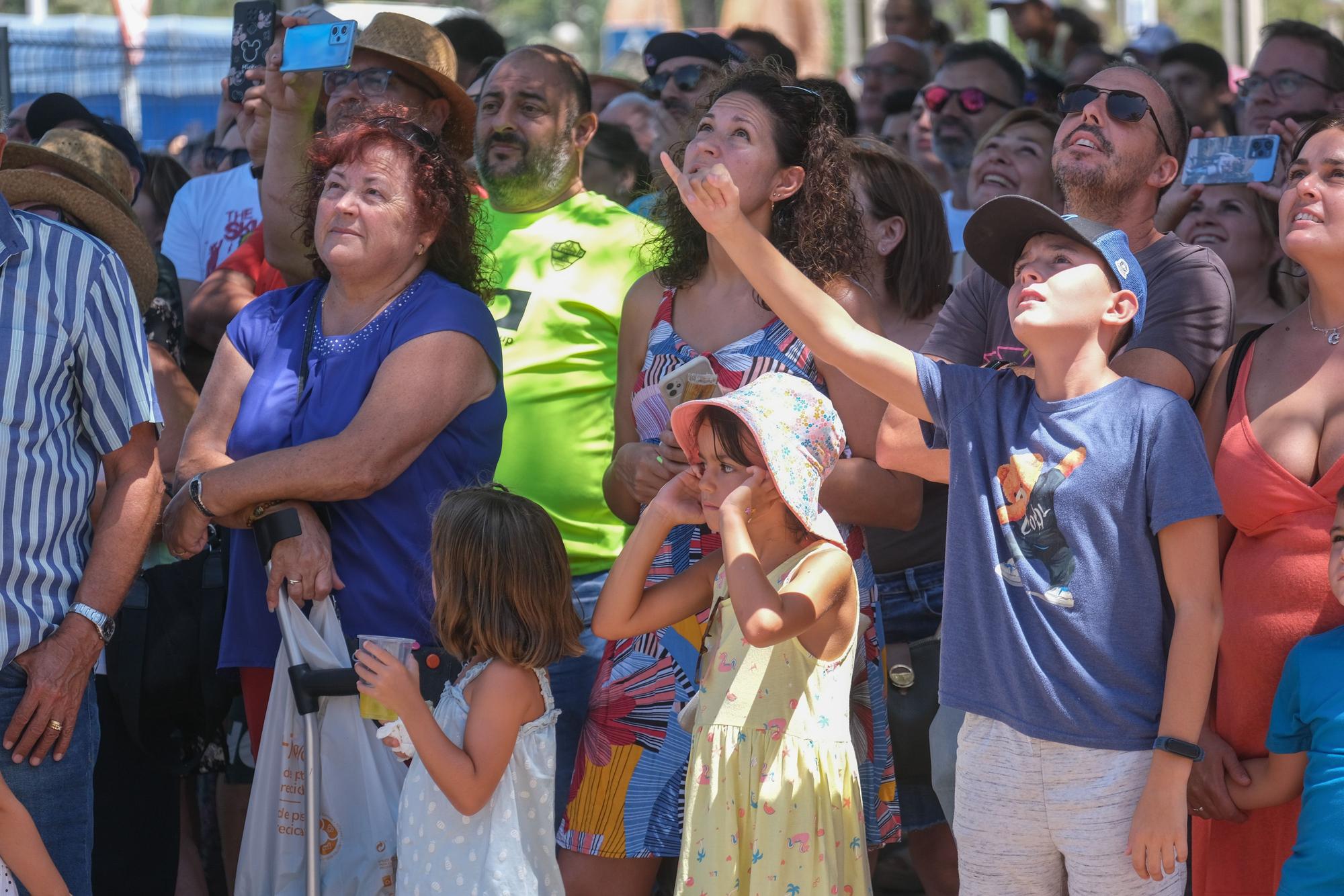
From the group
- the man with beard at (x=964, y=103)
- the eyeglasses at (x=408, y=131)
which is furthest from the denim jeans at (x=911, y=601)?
the man with beard at (x=964, y=103)

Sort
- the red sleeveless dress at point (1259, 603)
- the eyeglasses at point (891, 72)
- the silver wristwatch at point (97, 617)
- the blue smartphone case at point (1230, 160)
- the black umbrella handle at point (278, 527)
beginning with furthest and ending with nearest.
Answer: the eyeglasses at point (891, 72) → the blue smartphone case at point (1230, 160) → the black umbrella handle at point (278, 527) → the silver wristwatch at point (97, 617) → the red sleeveless dress at point (1259, 603)

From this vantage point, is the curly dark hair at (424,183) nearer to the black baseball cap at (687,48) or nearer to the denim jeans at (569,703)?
the denim jeans at (569,703)

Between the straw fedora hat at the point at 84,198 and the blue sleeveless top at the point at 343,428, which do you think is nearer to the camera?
the blue sleeveless top at the point at 343,428

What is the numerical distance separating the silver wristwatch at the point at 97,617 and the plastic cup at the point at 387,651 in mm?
552

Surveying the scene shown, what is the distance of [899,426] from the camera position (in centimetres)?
346

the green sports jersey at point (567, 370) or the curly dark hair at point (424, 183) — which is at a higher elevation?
Result: the curly dark hair at point (424, 183)

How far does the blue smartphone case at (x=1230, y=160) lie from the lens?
422 centimetres

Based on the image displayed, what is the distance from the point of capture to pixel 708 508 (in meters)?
3.27

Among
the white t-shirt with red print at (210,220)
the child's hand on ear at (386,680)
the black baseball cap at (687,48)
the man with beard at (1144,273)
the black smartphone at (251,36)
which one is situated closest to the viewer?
the child's hand on ear at (386,680)

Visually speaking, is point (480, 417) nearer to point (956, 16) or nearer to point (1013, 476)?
point (1013, 476)

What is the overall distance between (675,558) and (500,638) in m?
0.59

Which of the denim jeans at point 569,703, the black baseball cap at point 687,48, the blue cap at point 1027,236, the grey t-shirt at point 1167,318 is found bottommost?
the denim jeans at point 569,703

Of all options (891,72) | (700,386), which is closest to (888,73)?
(891,72)

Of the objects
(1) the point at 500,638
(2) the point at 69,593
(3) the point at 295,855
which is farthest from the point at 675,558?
(2) the point at 69,593
